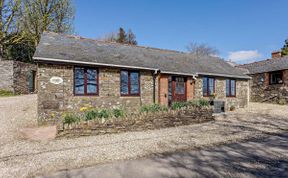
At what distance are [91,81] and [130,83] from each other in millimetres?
2438

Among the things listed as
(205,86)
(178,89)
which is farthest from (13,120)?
(205,86)

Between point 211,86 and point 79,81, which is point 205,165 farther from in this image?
point 211,86

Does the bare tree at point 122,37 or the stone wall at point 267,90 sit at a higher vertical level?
the bare tree at point 122,37

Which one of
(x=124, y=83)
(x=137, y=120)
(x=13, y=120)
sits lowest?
(x=13, y=120)

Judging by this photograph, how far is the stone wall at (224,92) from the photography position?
44.5 feet

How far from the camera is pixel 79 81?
966cm

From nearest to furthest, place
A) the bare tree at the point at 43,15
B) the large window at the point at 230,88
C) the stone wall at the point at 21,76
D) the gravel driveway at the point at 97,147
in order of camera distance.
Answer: the gravel driveway at the point at 97,147 < the large window at the point at 230,88 < the stone wall at the point at 21,76 < the bare tree at the point at 43,15

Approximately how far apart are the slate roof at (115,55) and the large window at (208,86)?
63 cm

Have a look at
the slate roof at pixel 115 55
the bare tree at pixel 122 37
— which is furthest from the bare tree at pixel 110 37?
the slate roof at pixel 115 55

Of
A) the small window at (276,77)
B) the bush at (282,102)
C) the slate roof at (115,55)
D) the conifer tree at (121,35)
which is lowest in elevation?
the bush at (282,102)

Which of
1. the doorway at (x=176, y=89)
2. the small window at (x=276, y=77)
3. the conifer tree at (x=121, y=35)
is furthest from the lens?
the conifer tree at (x=121, y=35)

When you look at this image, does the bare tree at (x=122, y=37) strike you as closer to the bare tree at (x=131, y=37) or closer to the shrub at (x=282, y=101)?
the bare tree at (x=131, y=37)

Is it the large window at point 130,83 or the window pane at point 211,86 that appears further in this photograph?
the window pane at point 211,86

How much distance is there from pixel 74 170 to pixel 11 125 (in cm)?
630
